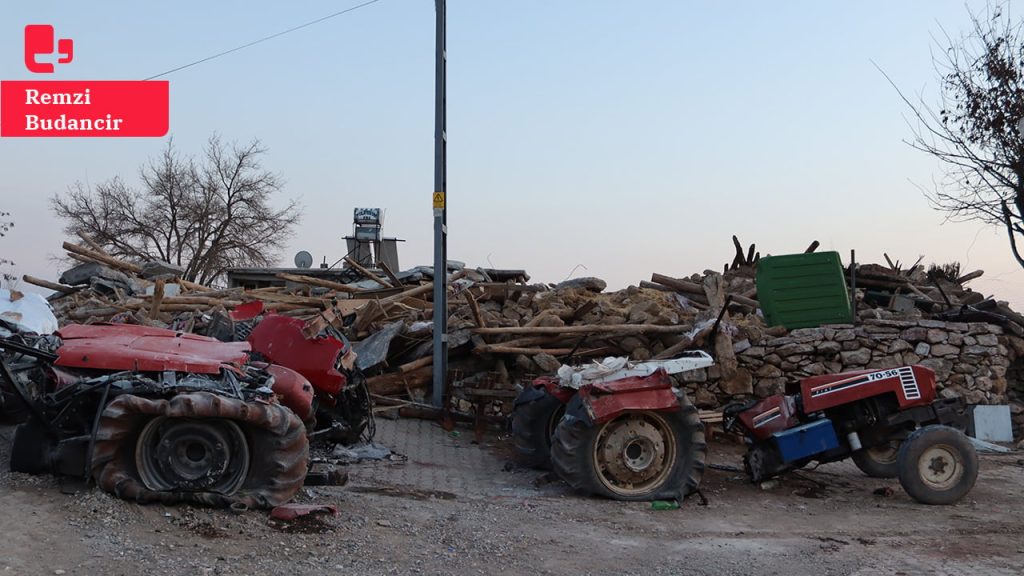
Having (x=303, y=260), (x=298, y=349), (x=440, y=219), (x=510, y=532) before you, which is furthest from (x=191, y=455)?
(x=303, y=260)

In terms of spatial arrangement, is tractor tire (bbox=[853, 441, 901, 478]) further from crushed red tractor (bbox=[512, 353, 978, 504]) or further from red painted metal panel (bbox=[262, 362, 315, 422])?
red painted metal panel (bbox=[262, 362, 315, 422])

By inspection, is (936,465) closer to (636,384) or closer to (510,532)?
(636,384)

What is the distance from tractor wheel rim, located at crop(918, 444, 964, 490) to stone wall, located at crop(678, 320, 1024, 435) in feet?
14.7

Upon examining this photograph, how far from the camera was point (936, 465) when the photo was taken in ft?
29.9

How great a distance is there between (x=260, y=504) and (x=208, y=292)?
487 inches

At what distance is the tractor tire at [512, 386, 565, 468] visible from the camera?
1021 cm

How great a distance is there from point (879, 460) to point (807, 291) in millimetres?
4458

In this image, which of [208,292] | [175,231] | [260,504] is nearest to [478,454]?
[260,504]

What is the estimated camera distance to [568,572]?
6332mm

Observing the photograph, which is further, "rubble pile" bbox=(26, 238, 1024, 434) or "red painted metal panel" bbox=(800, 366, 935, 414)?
"rubble pile" bbox=(26, 238, 1024, 434)

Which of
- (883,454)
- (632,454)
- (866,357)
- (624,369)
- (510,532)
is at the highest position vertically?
(624,369)

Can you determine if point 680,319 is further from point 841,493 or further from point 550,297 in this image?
point 841,493

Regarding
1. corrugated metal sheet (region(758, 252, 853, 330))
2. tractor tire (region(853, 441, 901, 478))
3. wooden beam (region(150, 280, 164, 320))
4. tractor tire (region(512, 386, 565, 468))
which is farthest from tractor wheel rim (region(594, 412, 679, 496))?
wooden beam (region(150, 280, 164, 320))

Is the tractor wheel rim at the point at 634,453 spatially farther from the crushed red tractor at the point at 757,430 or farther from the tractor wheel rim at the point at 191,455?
the tractor wheel rim at the point at 191,455
